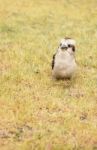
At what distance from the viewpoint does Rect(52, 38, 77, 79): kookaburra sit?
12930 mm

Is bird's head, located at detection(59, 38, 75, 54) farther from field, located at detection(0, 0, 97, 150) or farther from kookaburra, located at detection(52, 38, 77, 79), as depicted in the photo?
field, located at detection(0, 0, 97, 150)

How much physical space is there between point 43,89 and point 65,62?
103 cm

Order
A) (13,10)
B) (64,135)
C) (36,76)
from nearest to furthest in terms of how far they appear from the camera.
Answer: (64,135) → (36,76) → (13,10)

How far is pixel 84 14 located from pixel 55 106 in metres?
13.1

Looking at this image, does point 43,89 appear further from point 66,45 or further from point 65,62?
point 66,45

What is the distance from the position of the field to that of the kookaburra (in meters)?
0.22

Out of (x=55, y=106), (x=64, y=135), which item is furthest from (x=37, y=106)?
(x=64, y=135)

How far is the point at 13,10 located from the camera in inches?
918

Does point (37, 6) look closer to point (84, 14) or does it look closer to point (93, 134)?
point (84, 14)

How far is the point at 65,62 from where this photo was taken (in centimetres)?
1295

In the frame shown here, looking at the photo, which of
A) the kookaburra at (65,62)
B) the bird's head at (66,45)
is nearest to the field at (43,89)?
the kookaburra at (65,62)

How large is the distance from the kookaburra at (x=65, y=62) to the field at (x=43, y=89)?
22 cm

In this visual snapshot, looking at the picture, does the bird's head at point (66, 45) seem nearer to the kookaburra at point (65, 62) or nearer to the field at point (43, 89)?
the kookaburra at point (65, 62)

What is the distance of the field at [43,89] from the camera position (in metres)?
9.45
